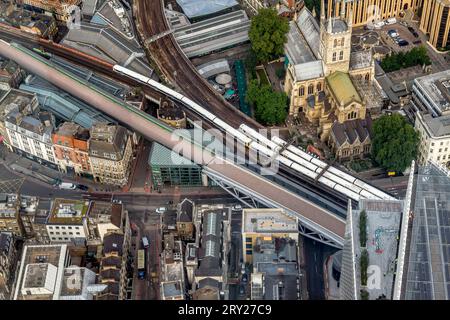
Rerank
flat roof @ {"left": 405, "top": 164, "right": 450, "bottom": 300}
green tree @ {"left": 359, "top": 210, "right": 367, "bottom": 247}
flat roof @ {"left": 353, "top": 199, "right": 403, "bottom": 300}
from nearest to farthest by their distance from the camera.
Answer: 1. flat roof @ {"left": 405, "top": 164, "right": 450, "bottom": 300}
2. flat roof @ {"left": 353, "top": 199, "right": 403, "bottom": 300}
3. green tree @ {"left": 359, "top": 210, "right": 367, "bottom": 247}

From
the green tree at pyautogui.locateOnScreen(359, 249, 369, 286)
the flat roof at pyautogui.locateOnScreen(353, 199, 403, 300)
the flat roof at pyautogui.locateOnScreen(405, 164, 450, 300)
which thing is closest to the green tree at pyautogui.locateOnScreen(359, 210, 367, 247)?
the flat roof at pyautogui.locateOnScreen(353, 199, 403, 300)

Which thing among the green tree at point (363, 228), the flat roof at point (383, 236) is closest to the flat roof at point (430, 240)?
the flat roof at point (383, 236)

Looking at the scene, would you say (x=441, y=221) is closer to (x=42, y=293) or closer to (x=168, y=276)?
(x=168, y=276)

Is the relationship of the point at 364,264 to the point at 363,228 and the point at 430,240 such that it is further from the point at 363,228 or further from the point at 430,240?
the point at 430,240

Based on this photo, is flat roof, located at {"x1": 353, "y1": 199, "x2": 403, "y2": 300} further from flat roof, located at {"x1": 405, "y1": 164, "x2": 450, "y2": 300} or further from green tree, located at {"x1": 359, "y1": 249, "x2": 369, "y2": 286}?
flat roof, located at {"x1": 405, "y1": 164, "x2": 450, "y2": 300}

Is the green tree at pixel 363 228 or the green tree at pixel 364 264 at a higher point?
the green tree at pixel 363 228

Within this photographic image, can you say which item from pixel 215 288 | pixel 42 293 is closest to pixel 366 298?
pixel 215 288

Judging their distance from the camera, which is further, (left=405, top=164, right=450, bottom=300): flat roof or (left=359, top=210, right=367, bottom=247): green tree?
(left=359, top=210, right=367, bottom=247): green tree

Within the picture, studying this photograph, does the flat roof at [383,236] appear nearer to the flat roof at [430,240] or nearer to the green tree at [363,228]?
the green tree at [363,228]

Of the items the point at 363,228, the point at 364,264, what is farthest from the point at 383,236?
the point at 364,264

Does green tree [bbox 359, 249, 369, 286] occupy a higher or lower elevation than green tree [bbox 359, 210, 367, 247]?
lower

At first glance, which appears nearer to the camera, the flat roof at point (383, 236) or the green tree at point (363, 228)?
the flat roof at point (383, 236)
